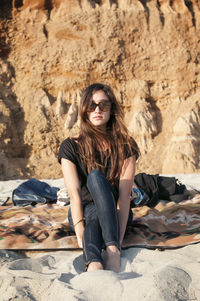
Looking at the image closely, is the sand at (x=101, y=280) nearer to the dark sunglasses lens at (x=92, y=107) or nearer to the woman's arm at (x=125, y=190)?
the woman's arm at (x=125, y=190)

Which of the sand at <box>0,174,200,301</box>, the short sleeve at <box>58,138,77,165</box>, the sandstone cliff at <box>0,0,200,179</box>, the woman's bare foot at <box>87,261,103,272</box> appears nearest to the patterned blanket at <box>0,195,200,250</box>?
the sand at <box>0,174,200,301</box>

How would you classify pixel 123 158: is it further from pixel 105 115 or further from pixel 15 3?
pixel 15 3

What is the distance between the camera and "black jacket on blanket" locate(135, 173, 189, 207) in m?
3.18

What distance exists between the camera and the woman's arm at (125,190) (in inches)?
72.5

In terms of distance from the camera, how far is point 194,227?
221 cm

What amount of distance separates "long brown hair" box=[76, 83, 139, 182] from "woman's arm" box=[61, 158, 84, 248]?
12 cm

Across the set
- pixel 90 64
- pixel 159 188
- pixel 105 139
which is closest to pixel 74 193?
pixel 105 139

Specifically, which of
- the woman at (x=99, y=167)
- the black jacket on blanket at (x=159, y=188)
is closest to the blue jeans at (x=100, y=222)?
the woman at (x=99, y=167)

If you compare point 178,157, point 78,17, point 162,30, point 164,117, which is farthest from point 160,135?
point 78,17

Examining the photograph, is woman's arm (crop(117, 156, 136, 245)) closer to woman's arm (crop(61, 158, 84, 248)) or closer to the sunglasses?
woman's arm (crop(61, 158, 84, 248))

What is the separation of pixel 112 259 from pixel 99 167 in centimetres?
69

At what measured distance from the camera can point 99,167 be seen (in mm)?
2027

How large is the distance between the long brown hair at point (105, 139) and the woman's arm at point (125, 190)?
5 cm

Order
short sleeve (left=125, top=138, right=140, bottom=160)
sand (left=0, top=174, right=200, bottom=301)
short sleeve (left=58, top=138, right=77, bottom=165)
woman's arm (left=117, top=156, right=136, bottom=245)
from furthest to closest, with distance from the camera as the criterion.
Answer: short sleeve (left=125, top=138, right=140, bottom=160) → short sleeve (left=58, top=138, right=77, bottom=165) → woman's arm (left=117, top=156, right=136, bottom=245) → sand (left=0, top=174, right=200, bottom=301)
